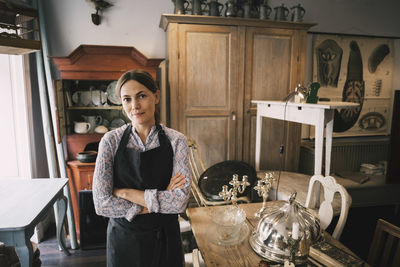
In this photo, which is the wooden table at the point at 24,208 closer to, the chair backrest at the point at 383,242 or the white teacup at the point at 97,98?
the white teacup at the point at 97,98

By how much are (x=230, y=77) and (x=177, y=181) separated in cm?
182

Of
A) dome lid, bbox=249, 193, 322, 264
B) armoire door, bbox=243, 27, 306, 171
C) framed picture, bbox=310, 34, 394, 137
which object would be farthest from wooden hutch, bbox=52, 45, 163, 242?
framed picture, bbox=310, 34, 394, 137

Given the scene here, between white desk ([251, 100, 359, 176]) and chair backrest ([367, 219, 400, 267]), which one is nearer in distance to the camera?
chair backrest ([367, 219, 400, 267])

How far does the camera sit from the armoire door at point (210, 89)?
280 cm

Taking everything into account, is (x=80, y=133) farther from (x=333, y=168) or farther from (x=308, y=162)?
(x=333, y=168)

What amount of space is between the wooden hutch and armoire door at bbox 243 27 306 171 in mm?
1043

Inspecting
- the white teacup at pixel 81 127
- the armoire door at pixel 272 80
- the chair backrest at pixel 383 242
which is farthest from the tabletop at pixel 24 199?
the armoire door at pixel 272 80

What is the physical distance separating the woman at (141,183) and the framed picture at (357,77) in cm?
289

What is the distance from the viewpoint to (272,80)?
9.89 ft

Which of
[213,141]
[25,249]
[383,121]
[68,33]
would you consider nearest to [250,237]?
[25,249]

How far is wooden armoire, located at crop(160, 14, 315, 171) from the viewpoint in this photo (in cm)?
279

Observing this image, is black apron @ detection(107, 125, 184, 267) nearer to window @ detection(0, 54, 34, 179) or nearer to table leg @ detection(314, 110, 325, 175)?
table leg @ detection(314, 110, 325, 175)

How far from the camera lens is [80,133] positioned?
2.80 meters

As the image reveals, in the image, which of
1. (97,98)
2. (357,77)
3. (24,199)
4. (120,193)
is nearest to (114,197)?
(120,193)
